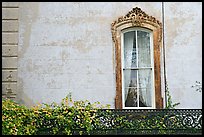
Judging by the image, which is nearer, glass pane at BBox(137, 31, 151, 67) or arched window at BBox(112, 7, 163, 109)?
arched window at BBox(112, 7, 163, 109)

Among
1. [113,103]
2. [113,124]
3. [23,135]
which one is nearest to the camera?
[23,135]

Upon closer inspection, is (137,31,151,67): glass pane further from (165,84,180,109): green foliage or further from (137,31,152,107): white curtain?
(165,84,180,109): green foliage

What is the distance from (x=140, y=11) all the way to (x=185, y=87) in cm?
241

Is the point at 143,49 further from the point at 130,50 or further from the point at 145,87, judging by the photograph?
the point at 145,87

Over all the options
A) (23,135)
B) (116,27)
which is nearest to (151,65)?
(116,27)

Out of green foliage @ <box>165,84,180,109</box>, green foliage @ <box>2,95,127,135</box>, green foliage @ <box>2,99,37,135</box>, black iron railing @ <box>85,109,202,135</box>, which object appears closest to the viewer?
green foliage @ <box>2,99,37,135</box>

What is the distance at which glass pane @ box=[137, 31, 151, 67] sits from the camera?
10648 mm

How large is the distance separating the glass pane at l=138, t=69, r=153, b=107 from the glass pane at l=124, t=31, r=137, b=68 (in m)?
0.35

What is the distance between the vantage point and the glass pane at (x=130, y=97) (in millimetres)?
10500

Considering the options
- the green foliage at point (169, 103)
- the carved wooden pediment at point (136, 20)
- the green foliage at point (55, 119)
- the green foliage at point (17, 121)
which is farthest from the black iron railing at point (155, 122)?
the carved wooden pediment at point (136, 20)

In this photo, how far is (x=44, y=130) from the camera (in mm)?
8852

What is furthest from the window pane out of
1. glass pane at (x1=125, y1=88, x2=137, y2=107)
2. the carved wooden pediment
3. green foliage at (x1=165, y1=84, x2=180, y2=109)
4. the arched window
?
the carved wooden pediment

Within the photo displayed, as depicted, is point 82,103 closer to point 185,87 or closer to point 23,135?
point 23,135

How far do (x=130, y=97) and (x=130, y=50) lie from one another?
4.28 feet
